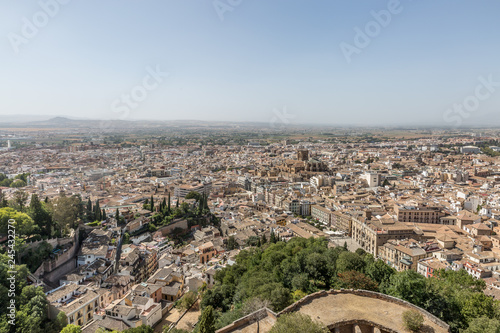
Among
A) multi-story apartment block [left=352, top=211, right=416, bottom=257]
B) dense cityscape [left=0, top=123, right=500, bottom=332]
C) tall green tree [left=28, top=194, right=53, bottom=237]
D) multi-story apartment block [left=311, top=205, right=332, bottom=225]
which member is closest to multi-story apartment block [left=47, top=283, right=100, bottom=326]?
dense cityscape [left=0, top=123, right=500, bottom=332]

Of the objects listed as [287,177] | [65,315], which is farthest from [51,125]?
[65,315]

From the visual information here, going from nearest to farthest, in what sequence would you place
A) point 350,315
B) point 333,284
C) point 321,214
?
point 350,315 → point 333,284 → point 321,214

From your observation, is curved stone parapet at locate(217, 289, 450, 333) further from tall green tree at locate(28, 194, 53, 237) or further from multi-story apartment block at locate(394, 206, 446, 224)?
multi-story apartment block at locate(394, 206, 446, 224)

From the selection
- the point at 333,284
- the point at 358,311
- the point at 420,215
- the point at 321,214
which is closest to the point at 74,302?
the point at 333,284

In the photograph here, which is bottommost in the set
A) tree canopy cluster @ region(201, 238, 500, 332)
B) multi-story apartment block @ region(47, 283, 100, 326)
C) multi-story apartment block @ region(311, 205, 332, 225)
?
→ multi-story apartment block @ region(311, 205, 332, 225)

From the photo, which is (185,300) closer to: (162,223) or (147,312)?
(147,312)

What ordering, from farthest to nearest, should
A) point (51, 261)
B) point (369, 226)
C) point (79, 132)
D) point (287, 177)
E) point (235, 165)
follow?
point (79, 132) < point (235, 165) < point (287, 177) < point (369, 226) < point (51, 261)

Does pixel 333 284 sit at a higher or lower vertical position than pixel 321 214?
higher

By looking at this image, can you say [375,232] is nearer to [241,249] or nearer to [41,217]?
[241,249]

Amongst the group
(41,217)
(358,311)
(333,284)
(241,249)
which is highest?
(358,311)

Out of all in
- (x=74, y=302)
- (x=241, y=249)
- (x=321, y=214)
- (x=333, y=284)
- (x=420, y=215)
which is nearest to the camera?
(x=333, y=284)

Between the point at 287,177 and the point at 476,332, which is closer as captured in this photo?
the point at 476,332
